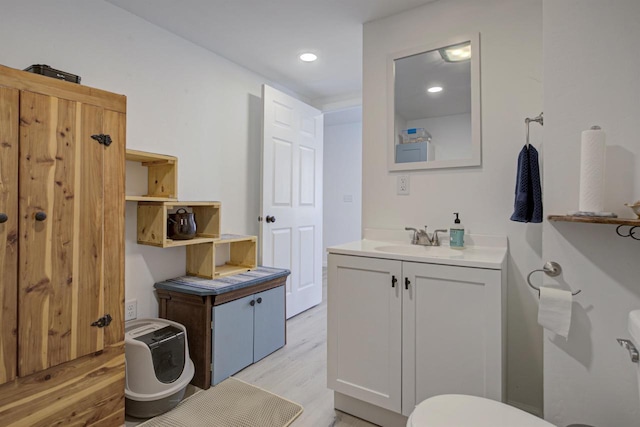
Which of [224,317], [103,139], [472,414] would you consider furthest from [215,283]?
[472,414]

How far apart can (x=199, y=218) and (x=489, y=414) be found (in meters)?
2.13

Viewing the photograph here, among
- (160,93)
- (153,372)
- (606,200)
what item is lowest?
(153,372)

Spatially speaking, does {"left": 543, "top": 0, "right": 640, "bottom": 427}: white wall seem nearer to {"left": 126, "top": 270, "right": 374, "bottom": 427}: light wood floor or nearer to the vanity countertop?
the vanity countertop

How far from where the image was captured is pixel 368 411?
1672 mm

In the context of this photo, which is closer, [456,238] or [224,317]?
[456,238]

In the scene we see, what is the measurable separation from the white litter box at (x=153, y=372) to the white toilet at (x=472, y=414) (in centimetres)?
132

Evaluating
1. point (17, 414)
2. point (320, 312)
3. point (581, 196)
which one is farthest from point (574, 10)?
point (320, 312)

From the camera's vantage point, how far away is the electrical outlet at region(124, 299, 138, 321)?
81.0 inches

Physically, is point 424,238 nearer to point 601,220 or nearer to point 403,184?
point 403,184

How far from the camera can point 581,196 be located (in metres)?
1.11

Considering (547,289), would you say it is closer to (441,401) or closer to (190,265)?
(441,401)

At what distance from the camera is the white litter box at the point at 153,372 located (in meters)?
1.67

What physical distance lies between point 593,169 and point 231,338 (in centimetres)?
200

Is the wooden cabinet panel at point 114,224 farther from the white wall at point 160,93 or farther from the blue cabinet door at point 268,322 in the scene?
the blue cabinet door at point 268,322
